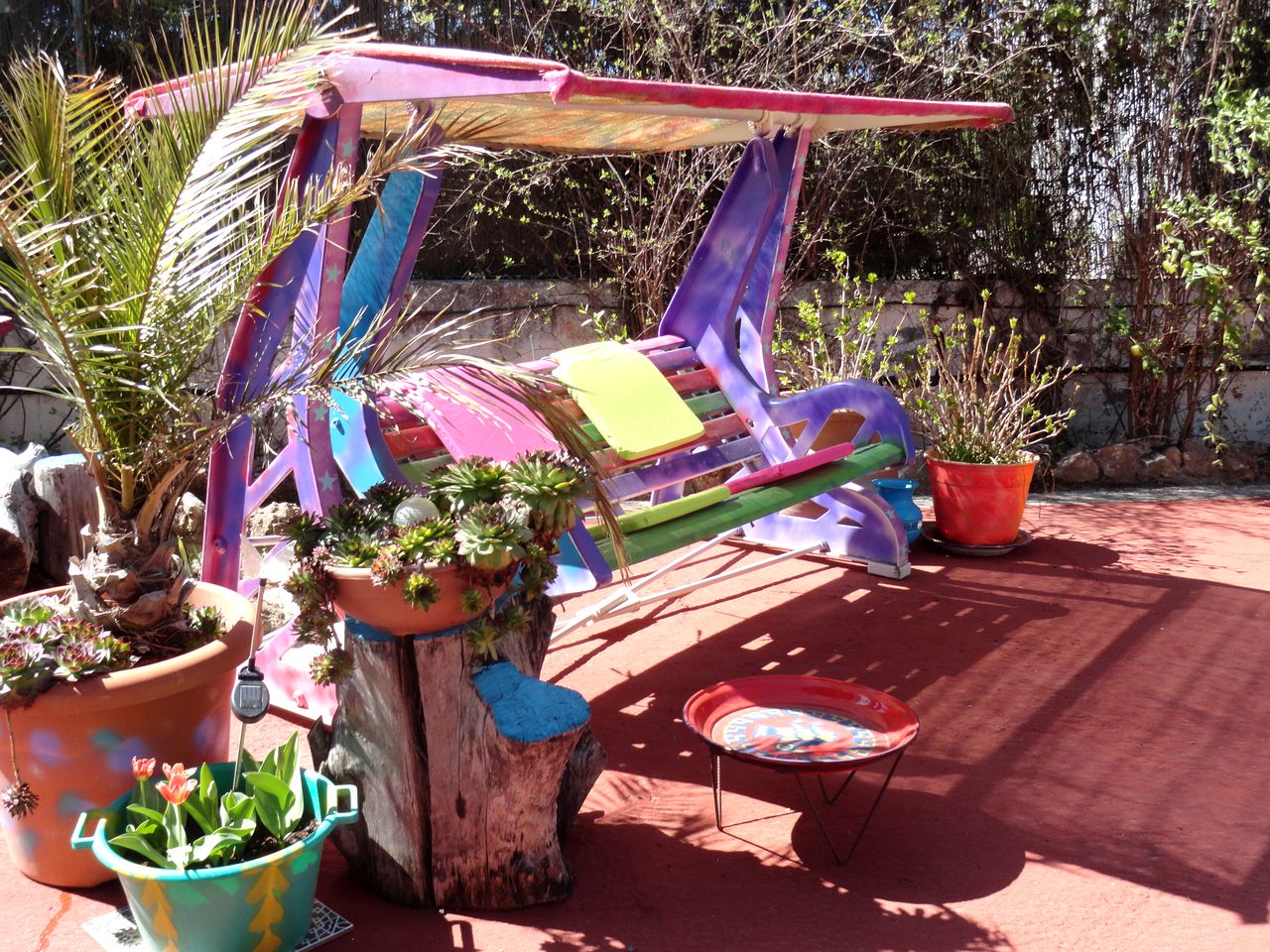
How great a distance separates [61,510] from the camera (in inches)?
190

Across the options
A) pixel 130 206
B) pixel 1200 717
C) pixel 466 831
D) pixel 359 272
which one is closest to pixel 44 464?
pixel 359 272

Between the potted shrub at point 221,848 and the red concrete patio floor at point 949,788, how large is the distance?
0.95 ft

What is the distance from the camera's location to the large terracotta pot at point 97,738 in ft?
8.56

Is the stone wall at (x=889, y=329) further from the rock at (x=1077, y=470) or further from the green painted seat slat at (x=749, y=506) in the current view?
the green painted seat slat at (x=749, y=506)

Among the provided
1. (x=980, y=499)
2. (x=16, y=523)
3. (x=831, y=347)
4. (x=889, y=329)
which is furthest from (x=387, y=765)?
(x=889, y=329)

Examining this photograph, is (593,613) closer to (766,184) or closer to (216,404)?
(216,404)

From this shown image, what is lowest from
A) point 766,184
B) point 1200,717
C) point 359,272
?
point 1200,717

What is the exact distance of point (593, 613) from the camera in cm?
386

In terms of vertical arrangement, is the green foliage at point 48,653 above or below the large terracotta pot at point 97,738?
above

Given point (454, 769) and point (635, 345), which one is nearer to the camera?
point (454, 769)

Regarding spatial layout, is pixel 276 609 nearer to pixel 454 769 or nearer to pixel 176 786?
pixel 454 769

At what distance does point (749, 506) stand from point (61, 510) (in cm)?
293

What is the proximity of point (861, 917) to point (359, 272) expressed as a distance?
253 centimetres

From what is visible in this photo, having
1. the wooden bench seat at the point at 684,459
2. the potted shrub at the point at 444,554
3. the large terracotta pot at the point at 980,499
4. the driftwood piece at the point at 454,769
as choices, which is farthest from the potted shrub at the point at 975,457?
the driftwood piece at the point at 454,769
